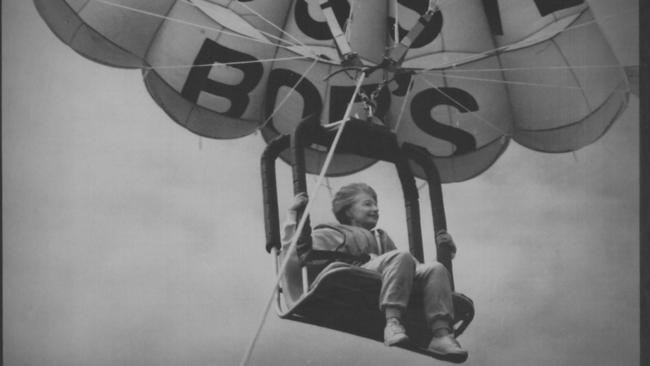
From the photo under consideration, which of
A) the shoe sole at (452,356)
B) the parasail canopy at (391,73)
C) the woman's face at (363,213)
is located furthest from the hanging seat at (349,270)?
the parasail canopy at (391,73)

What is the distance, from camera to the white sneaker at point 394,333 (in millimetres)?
5123

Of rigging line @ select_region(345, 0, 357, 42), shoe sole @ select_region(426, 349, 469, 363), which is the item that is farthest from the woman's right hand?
rigging line @ select_region(345, 0, 357, 42)

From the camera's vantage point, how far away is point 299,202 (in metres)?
5.46

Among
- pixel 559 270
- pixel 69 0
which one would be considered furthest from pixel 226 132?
pixel 559 270

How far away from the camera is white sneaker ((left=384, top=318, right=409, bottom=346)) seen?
5.12 meters

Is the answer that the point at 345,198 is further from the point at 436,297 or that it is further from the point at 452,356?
the point at 452,356

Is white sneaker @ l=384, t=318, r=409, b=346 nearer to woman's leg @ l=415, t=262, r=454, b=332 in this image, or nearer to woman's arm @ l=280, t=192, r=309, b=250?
woman's leg @ l=415, t=262, r=454, b=332

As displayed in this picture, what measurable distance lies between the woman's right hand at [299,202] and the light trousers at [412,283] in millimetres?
400

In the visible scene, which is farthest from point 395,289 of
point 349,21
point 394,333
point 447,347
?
point 349,21

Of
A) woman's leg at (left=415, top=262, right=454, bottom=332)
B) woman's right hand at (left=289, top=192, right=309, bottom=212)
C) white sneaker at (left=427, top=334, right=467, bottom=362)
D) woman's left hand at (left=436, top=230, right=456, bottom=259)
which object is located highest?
woman's right hand at (left=289, top=192, right=309, bottom=212)

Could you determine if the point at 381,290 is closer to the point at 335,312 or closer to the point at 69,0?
the point at 335,312

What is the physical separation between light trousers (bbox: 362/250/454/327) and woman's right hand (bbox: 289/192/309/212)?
0.40 m

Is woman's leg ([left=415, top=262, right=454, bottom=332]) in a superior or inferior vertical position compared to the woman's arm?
inferior

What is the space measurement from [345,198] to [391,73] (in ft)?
4.27
